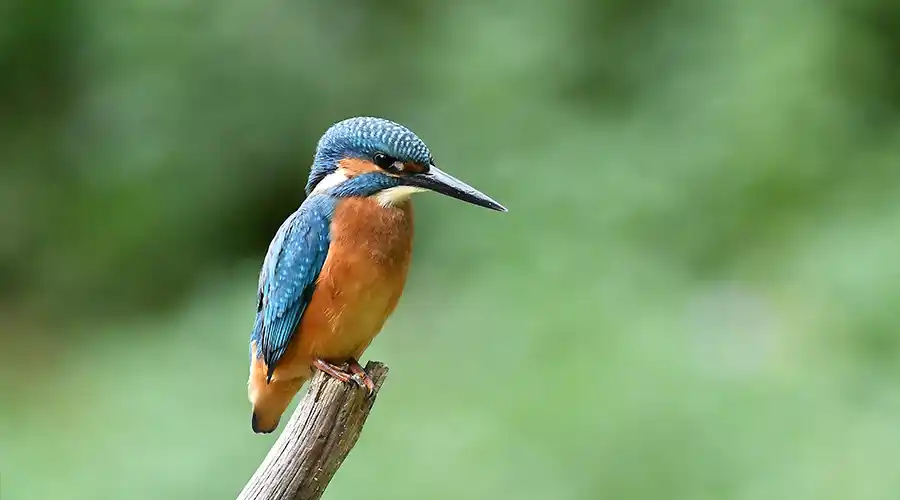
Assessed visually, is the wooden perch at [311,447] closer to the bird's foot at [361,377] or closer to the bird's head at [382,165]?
the bird's foot at [361,377]

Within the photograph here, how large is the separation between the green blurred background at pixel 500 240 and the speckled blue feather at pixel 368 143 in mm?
1431

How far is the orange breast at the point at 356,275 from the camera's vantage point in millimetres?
1499

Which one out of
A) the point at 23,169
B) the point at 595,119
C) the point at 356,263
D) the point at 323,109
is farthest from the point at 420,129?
the point at 356,263

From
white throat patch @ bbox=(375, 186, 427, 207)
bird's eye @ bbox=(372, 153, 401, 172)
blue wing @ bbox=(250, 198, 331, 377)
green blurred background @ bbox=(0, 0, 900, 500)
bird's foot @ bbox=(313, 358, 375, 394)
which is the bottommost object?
bird's foot @ bbox=(313, 358, 375, 394)

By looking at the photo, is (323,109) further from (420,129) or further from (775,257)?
(775,257)

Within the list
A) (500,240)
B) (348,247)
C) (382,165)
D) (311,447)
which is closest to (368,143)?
(382,165)

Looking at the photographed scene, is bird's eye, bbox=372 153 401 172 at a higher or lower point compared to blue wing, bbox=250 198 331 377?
higher

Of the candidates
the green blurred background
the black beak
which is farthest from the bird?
the green blurred background

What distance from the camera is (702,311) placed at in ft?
11.0

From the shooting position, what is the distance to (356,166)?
4.98ft

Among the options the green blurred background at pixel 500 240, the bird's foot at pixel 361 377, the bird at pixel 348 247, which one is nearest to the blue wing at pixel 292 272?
the bird at pixel 348 247

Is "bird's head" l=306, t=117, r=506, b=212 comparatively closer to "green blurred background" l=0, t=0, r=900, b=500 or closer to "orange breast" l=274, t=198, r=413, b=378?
"orange breast" l=274, t=198, r=413, b=378

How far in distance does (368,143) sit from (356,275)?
20 centimetres

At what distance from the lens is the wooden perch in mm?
1429
